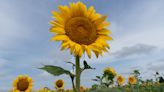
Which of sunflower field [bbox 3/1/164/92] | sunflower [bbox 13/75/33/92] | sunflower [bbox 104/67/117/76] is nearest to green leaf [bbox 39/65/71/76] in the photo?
sunflower field [bbox 3/1/164/92]

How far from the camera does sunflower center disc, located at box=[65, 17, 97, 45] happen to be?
10.1 feet

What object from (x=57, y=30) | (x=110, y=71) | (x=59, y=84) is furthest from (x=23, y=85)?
(x=57, y=30)

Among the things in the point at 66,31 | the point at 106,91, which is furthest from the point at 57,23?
the point at 106,91

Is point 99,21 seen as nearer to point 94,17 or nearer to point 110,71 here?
point 94,17

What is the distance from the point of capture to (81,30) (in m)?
3.11

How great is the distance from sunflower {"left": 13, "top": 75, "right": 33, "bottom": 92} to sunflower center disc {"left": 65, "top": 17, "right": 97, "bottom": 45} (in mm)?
4356

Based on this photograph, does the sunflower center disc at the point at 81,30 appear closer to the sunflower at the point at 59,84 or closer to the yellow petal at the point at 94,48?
the yellow petal at the point at 94,48

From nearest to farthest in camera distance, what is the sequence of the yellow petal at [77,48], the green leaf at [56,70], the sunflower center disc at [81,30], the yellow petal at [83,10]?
1. the green leaf at [56,70]
2. the yellow petal at [77,48]
3. the sunflower center disc at [81,30]
4. the yellow petal at [83,10]

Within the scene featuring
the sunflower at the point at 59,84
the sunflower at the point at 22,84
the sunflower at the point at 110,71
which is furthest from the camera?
the sunflower at the point at 59,84

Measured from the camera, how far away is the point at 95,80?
25.1 ft

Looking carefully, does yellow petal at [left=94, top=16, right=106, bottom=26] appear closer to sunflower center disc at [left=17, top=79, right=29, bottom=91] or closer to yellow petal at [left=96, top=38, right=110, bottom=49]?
yellow petal at [left=96, top=38, right=110, bottom=49]

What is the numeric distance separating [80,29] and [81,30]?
0.03 meters

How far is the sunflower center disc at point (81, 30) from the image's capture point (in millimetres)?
3070

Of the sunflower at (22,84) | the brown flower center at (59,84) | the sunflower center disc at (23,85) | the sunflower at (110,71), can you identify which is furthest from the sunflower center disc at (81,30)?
the brown flower center at (59,84)
